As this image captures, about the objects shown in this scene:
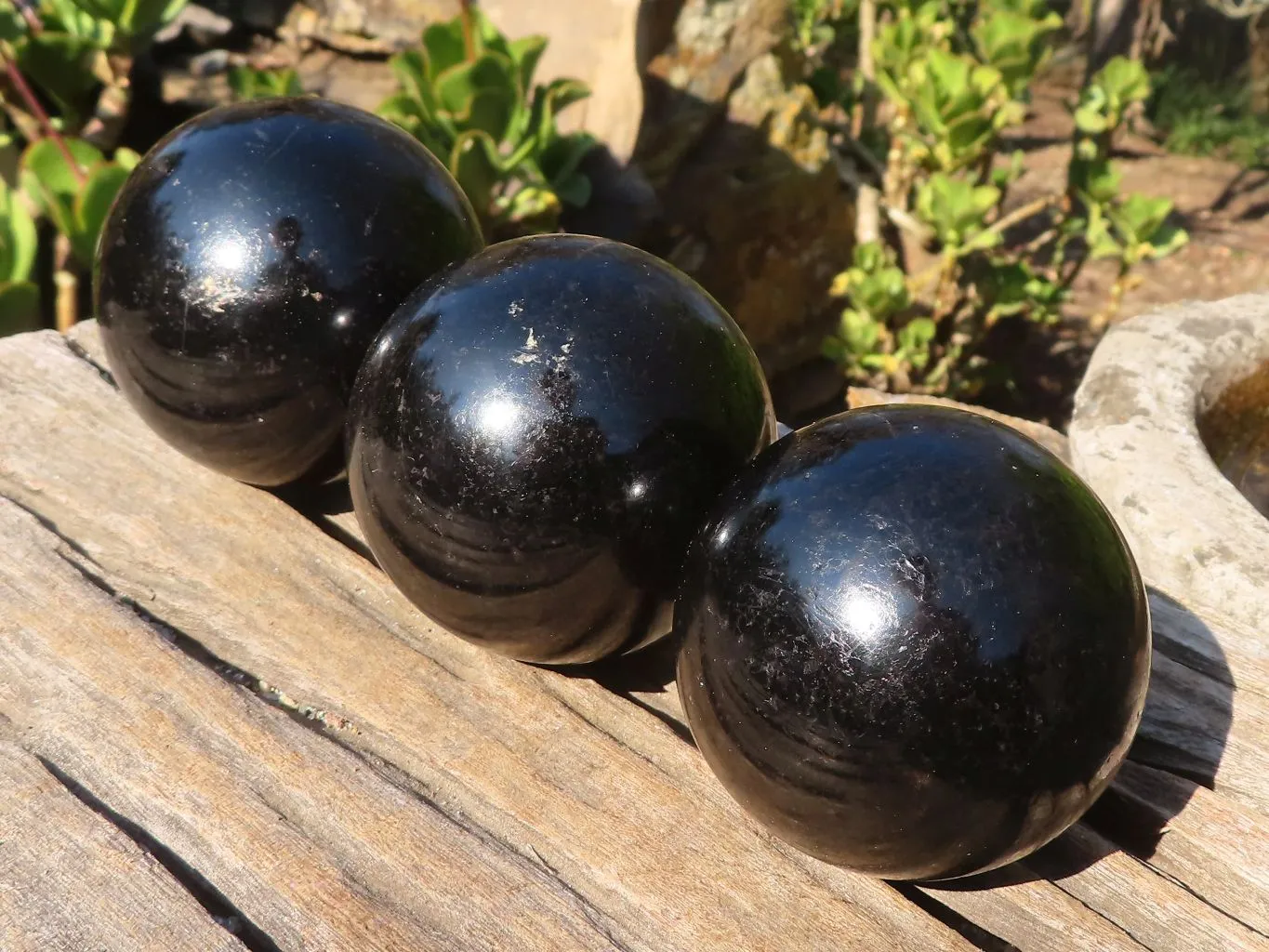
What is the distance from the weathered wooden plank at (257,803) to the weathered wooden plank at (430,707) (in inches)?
0.8

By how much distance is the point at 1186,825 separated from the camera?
5.55 ft

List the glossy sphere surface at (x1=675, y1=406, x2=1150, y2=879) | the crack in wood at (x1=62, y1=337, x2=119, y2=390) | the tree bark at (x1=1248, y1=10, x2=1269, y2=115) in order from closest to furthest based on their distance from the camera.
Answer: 1. the glossy sphere surface at (x1=675, y1=406, x2=1150, y2=879)
2. the crack in wood at (x1=62, y1=337, x2=119, y2=390)
3. the tree bark at (x1=1248, y1=10, x2=1269, y2=115)

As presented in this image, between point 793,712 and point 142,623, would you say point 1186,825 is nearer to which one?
point 793,712

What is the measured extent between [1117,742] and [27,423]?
2132 mm

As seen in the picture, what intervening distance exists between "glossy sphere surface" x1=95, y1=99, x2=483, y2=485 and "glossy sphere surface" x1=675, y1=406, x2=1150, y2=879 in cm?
80

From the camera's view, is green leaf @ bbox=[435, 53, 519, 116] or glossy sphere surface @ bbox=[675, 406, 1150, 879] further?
green leaf @ bbox=[435, 53, 519, 116]

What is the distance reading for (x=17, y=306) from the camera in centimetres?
320

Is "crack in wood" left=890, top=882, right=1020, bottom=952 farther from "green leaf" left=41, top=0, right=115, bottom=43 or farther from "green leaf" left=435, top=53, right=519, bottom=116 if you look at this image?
"green leaf" left=41, top=0, right=115, bottom=43

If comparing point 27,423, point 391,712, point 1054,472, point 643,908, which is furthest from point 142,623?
point 1054,472

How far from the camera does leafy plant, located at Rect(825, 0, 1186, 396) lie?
3.58 m

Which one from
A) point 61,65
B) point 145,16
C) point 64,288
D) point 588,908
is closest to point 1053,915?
point 588,908

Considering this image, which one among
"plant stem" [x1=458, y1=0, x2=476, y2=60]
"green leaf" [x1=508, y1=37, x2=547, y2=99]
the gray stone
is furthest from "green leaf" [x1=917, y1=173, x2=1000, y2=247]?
"plant stem" [x1=458, y1=0, x2=476, y2=60]

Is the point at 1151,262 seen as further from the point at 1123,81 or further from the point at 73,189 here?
the point at 73,189

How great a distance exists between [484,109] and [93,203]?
1078 millimetres
